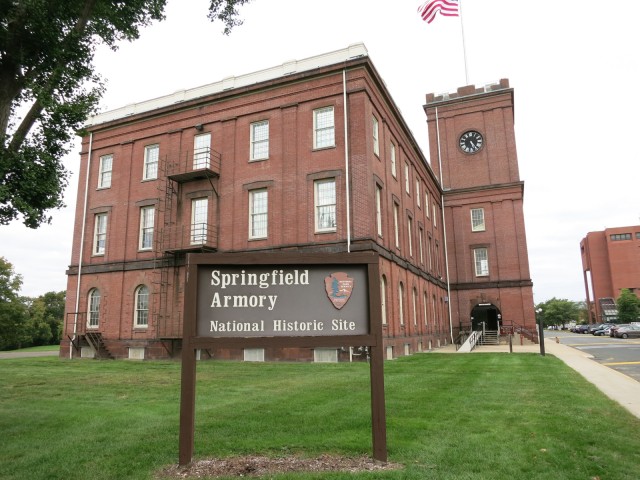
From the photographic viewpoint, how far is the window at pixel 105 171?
2731 centimetres

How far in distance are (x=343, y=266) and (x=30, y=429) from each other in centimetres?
560

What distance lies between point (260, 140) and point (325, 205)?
5055 mm

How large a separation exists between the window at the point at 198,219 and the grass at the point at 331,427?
11.2 m

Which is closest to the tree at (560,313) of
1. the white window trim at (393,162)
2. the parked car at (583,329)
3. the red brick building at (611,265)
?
the red brick building at (611,265)

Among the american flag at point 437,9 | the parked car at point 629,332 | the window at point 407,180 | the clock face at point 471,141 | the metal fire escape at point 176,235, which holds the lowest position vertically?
the parked car at point 629,332

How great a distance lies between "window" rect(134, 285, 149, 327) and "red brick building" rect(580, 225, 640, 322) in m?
95.4

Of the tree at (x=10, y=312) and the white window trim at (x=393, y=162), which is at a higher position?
the white window trim at (x=393, y=162)

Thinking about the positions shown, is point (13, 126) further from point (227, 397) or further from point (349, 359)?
point (349, 359)

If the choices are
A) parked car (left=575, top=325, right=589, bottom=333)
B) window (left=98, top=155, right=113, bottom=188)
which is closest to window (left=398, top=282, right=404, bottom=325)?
window (left=98, top=155, right=113, bottom=188)

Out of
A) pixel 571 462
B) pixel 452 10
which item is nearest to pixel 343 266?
pixel 571 462

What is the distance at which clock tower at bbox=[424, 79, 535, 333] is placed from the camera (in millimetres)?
39625

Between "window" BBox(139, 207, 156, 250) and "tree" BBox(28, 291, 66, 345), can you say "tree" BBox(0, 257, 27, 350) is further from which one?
"window" BBox(139, 207, 156, 250)

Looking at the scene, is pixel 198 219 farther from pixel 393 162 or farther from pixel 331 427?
pixel 331 427

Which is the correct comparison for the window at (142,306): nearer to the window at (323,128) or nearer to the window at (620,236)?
the window at (323,128)
